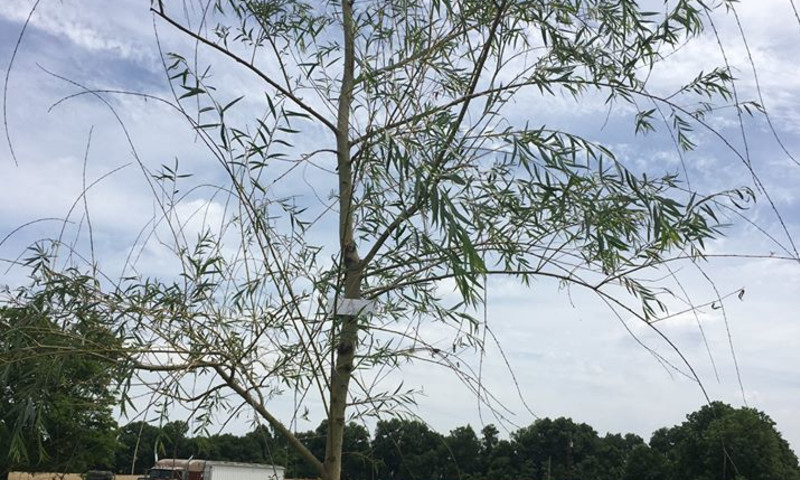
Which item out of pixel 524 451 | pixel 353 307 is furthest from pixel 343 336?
pixel 524 451

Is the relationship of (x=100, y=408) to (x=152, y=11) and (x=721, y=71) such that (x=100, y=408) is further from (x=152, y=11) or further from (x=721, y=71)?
(x=721, y=71)

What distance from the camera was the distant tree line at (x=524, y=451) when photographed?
2.74 m

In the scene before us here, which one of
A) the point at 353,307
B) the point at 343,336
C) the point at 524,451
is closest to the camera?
the point at 353,307

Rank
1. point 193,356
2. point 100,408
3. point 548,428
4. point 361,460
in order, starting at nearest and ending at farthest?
point 193,356, point 100,408, point 361,460, point 548,428

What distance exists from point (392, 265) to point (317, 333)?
422 millimetres

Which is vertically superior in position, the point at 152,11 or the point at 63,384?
the point at 152,11

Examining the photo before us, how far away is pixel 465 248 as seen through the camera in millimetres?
1733

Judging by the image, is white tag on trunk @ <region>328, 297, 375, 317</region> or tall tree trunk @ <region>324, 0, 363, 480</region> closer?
white tag on trunk @ <region>328, 297, 375, 317</region>

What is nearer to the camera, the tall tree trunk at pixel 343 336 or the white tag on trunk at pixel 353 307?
the white tag on trunk at pixel 353 307

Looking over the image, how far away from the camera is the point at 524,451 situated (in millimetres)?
11297

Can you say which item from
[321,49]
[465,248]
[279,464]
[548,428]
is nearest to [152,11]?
[321,49]

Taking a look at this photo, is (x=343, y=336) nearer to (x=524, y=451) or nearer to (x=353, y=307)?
(x=353, y=307)

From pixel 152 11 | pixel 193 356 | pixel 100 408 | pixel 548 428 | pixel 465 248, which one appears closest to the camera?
pixel 465 248

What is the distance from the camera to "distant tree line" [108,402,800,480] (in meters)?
2.74
